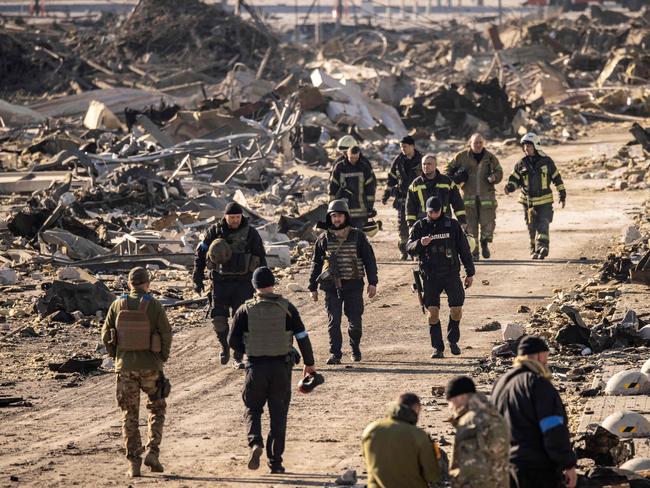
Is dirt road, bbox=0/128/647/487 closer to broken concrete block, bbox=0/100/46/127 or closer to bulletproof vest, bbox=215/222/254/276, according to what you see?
bulletproof vest, bbox=215/222/254/276

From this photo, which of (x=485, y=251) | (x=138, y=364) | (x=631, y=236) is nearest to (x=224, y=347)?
(x=138, y=364)

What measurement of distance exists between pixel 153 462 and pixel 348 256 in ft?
13.4

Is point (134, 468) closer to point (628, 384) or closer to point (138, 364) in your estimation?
point (138, 364)

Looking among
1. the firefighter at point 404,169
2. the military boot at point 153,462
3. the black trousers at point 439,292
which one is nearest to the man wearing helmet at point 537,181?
the firefighter at point 404,169

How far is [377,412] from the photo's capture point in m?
11.9

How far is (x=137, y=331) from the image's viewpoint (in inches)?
404

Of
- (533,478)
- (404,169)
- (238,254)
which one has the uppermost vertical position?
(404,169)

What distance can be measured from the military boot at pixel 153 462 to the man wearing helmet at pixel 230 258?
3.40 metres

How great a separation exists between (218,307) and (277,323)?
12.5 feet

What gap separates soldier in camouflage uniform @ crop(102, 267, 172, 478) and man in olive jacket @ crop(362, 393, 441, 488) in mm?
3170

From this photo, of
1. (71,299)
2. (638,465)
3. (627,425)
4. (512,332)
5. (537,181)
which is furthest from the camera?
(537,181)

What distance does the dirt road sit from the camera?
10352mm

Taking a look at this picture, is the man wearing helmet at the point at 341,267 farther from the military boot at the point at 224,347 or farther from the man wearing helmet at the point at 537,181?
the man wearing helmet at the point at 537,181

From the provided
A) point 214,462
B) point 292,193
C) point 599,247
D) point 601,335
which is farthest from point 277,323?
point 292,193
